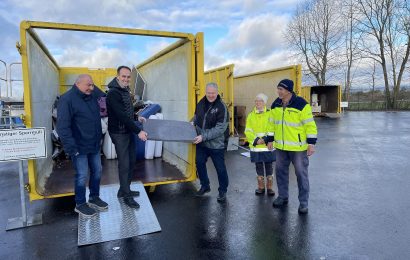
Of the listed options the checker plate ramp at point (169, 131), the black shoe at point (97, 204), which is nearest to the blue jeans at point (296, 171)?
the checker plate ramp at point (169, 131)

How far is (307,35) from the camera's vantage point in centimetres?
3459

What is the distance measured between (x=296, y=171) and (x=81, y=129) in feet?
9.37

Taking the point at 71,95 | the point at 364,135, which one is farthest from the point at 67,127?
the point at 364,135

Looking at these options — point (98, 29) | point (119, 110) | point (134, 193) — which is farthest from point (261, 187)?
point (98, 29)

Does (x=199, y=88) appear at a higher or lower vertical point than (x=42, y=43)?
lower

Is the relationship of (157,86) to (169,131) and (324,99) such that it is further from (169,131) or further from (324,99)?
(324,99)

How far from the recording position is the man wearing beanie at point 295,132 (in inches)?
167

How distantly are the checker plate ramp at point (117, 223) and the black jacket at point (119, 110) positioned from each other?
105cm

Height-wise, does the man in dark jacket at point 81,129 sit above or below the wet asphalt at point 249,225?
above

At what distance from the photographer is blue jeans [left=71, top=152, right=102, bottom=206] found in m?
4.02

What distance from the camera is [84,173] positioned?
406 centimetres

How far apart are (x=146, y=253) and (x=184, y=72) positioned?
122 inches

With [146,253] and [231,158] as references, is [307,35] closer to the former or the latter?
[231,158]

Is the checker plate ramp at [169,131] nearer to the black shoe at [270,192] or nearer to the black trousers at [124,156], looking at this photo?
the black trousers at [124,156]
